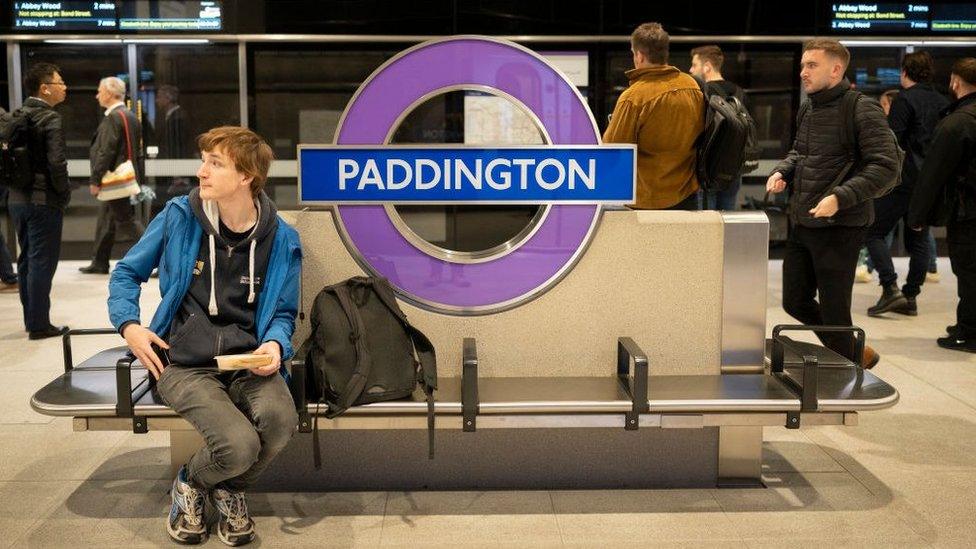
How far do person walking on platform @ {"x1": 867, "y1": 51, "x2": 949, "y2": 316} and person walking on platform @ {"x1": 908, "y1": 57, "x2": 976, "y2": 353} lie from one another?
1124 mm

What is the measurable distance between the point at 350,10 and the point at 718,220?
6282 millimetres

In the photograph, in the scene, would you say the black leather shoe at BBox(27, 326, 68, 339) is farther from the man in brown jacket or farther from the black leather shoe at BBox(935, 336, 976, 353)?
the black leather shoe at BBox(935, 336, 976, 353)

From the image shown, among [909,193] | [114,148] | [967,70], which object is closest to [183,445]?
[967,70]

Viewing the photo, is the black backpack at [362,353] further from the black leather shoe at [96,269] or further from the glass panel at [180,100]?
the glass panel at [180,100]

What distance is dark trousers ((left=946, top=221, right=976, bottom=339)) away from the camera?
588 cm

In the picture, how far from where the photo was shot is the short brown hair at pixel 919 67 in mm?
7199

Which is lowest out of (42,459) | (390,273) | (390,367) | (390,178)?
(42,459)

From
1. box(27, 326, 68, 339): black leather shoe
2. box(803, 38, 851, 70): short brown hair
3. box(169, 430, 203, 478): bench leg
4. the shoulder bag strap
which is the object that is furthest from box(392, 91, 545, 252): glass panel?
box(169, 430, 203, 478): bench leg

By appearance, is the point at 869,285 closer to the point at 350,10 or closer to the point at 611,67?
the point at 611,67

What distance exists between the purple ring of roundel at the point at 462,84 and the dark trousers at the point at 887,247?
13.7 feet

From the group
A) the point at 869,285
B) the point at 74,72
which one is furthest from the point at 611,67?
the point at 74,72

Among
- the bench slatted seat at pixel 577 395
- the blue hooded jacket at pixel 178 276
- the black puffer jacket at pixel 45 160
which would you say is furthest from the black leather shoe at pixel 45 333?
the blue hooded jacket at pixel 178 276

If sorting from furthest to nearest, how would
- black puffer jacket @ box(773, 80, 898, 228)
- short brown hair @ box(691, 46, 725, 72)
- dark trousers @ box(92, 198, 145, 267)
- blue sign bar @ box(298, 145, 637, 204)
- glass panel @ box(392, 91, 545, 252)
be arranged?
glass panel @ box(392, 91, 545, 252)
dark trousers @ box(92, 198, 145, 267)
short brown hair @ box(691, 46, 725, 72)
black puffer jacket @ box(773, 80, 898, 228)
blue sign bar @ box(298, 145, 637, 204)

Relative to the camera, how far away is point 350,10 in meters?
9.20
